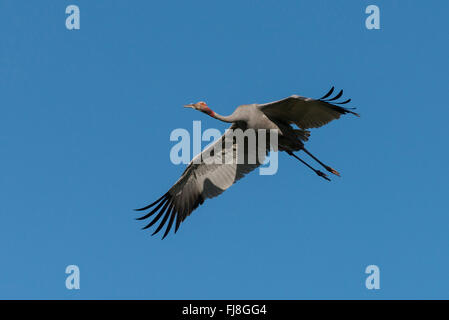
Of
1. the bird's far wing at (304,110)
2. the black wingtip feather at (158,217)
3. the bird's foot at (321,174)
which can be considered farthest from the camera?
the bird's foot at (321,174)

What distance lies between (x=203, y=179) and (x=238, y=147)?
1.22 metres

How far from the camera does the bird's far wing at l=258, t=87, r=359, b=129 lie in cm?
1398

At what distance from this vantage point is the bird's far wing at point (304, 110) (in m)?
14.0

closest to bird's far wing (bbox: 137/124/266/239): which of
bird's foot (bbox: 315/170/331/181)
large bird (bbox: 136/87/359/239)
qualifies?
large bird (bbox: 136/87/359/239)

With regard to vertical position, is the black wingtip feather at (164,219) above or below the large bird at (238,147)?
below

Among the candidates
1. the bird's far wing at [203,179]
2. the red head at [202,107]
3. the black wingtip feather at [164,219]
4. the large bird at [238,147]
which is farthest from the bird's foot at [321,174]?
the black wingtip feather at [164,219]

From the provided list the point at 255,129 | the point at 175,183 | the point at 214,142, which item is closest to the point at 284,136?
the point at 255,129

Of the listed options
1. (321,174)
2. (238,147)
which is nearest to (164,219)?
(238,147)

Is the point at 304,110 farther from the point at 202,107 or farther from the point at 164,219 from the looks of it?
the point at 164,219

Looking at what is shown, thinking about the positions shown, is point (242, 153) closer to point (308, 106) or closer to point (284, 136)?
point (284, 136)

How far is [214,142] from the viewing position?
1555 centimetres

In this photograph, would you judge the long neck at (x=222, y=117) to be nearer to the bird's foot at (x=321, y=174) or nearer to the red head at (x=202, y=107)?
the red head at (x=202, y=107)

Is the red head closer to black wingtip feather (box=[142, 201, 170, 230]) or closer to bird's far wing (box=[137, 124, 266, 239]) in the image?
bird's far wing (box=[137, 124, 266, 239])

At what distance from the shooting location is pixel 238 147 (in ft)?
51.8
